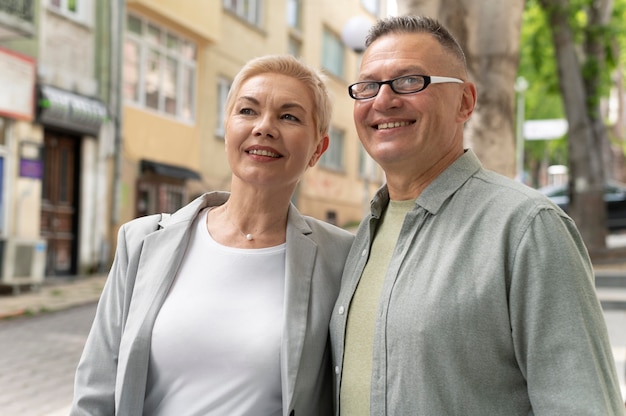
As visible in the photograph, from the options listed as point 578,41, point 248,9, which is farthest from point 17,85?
point 578,41

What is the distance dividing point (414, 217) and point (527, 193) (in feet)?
1.19

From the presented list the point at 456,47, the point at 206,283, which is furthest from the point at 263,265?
the point at 456,47

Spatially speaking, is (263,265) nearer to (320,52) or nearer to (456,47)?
(456,47)

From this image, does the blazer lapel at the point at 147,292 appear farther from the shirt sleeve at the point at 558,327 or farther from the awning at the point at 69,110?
the awning at the point at 69,110

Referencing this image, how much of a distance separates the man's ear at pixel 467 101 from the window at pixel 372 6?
3066cm

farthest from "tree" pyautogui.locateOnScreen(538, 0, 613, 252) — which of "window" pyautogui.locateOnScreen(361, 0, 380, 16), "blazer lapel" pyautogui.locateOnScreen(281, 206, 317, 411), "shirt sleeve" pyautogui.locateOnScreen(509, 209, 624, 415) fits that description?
"window" pyautogui.locateOnScreen(361, 0, 380, 16)

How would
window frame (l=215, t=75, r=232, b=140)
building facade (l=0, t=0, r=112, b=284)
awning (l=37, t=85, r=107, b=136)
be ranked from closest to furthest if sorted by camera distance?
building facade (l=0, t=0, r=112, b=284)
awning (l=37, t=85, r=107, b=136)
window frame (l=215, t=75, r=232, b=140)

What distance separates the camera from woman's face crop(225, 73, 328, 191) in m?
2.57

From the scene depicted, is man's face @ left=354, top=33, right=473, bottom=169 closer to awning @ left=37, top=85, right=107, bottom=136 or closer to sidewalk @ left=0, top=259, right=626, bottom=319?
sidewalk @ left=0, top=259, right=626, bottom=319

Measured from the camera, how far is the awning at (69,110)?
14.3 m

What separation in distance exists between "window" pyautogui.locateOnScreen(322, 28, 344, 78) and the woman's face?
2590 cm

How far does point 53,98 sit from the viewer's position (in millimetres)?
14438

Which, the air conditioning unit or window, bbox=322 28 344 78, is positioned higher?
window, bbox=322 28 344 78

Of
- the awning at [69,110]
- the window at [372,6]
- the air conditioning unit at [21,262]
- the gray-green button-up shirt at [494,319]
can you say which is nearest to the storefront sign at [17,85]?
the awning at [69,110]
